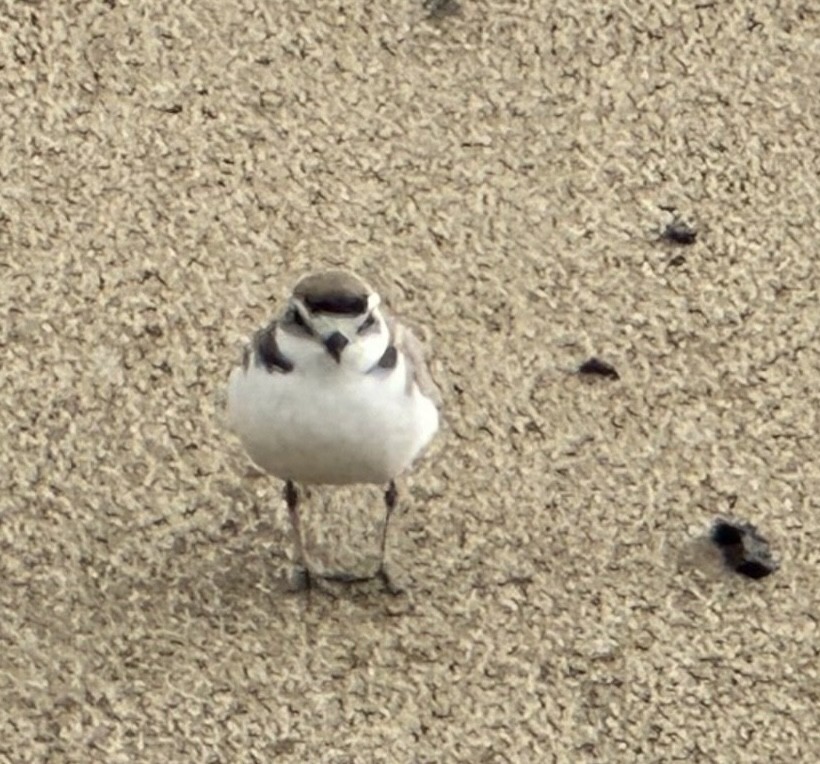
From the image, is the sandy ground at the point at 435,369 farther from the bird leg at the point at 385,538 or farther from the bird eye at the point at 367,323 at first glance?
the bird eye at the point at 367,323

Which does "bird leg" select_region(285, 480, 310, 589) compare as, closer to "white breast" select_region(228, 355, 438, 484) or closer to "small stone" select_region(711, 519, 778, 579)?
"white breast" select_region(228, 355, 438, 484)

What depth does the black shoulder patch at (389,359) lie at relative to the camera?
4.86 m

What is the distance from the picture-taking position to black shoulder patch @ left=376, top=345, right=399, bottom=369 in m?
4.86

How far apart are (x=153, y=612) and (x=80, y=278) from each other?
108 centimetres

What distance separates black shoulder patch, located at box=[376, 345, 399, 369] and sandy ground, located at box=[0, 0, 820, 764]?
505mm

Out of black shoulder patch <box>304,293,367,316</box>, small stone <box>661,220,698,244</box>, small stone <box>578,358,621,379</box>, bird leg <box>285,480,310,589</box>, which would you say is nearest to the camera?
black shoulder patch <box>304,293,367,316</box>

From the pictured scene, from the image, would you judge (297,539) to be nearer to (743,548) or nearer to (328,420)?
(328,420)

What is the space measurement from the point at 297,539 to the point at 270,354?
1.47 feet

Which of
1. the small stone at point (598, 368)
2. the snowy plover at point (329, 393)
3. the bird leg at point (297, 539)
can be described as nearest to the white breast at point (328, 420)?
the snowy plover at point (329, 393)

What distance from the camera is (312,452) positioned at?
4.82 meters

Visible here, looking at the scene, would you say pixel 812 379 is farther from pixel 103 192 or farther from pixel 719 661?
pixel 103 192

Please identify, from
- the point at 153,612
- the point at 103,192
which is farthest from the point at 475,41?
the point at 153,612

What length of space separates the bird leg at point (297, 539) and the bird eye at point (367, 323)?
1.38 ft

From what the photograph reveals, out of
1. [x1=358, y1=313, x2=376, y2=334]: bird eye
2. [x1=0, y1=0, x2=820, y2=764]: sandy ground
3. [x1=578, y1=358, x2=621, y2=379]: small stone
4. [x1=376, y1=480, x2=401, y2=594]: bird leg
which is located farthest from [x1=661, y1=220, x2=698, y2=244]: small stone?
[x1=358, y1=313, x2=376, y2=334]: bird eye
